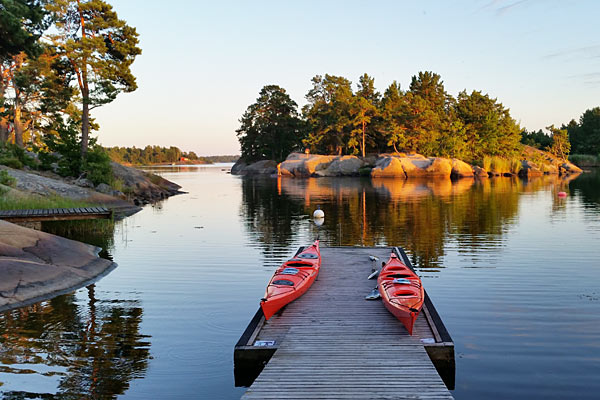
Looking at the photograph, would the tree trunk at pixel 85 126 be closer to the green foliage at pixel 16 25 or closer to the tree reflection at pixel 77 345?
the green foliage at pixel 16 25

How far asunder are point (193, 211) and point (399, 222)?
18.9 meters

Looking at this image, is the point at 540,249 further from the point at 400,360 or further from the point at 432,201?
the point at 432,201

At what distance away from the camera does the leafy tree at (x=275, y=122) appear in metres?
114

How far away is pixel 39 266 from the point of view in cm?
1691

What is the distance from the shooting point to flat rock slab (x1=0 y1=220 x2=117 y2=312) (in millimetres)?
15180

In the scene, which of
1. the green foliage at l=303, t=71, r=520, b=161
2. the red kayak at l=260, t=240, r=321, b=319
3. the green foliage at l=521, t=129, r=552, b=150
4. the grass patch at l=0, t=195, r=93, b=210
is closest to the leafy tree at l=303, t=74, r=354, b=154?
the green foliage at l=303, t=71, r=520, b=161

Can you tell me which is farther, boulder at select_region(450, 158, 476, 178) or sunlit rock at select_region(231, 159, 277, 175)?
sunlit rock at select_region(231, 159, 277, 175)

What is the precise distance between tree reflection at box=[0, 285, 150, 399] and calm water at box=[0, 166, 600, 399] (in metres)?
0.04

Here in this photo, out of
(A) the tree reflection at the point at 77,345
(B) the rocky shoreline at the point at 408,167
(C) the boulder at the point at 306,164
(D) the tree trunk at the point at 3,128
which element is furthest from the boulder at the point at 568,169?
(A) the tree reflection at the point at 77,345

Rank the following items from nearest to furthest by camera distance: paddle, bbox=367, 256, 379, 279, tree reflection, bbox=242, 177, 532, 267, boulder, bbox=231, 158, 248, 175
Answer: paddle, bbox=367, 256, 379, 279 < tree reflection, bbox=242, 177, 532, 267 < boulder, bbox=231, 158, 248, 175

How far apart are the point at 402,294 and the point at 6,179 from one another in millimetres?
28073

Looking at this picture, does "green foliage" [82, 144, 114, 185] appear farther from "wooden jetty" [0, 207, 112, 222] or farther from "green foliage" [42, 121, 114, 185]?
"wooden jetty" [0, 207, 112, 222]

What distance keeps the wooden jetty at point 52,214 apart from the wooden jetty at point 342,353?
16770 mm

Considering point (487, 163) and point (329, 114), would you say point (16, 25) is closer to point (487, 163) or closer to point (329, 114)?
point (329, 114)
